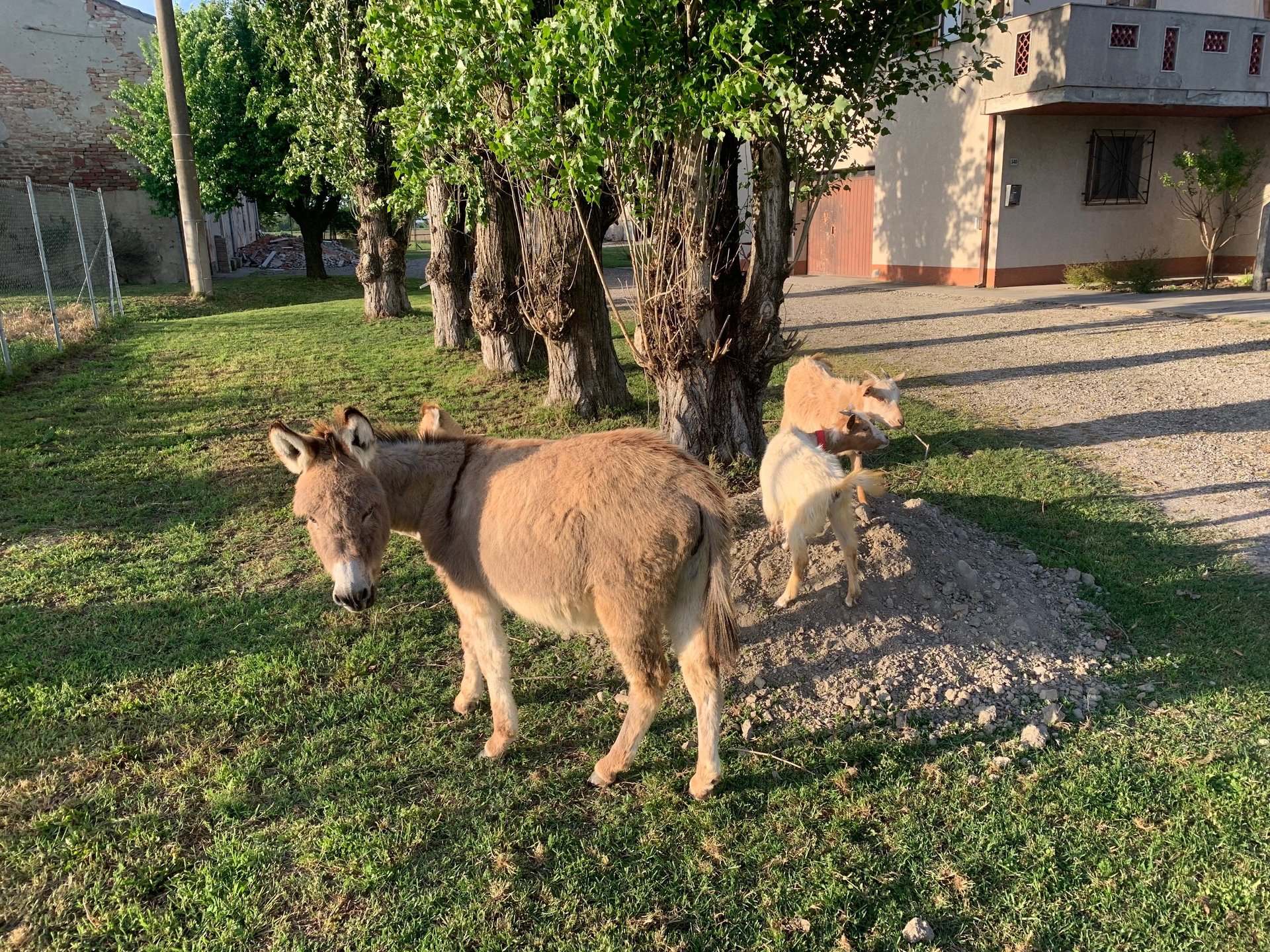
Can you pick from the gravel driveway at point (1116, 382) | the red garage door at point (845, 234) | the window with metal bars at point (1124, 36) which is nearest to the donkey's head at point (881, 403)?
the gravel driveway at point (1116, 382)

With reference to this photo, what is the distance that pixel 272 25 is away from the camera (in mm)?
14000

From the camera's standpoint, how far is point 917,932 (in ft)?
8.70

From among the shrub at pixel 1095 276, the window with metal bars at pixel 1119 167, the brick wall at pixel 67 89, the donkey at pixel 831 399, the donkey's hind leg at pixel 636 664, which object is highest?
the brick wall at pixel 67 89

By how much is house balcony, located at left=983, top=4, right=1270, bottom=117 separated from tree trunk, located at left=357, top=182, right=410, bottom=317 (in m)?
13.8

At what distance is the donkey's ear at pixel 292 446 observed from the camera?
3.21 metres

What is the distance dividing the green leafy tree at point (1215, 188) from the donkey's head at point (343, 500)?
19.6m

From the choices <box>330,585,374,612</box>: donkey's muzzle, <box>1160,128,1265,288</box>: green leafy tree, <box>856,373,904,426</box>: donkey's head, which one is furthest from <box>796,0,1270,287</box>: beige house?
<box>330,585,374,612</box>: donkey's muzzle

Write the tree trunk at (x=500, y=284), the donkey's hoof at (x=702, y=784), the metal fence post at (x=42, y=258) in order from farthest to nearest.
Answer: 1. the metal fence post at (x=42, y=258)
2. the tree trunk at (x=500, y=284)
3. the donkey's hoof at (x=702, y=784)

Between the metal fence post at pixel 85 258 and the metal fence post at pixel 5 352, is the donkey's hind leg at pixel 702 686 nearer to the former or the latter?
the metal fence post at pixel 5 352

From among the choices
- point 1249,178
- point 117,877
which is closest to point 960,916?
point 117,877

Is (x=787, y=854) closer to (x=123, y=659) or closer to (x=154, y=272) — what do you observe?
(x=123, y=659)

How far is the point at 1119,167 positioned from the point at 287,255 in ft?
121

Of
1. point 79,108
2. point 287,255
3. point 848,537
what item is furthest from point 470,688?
point 287,255

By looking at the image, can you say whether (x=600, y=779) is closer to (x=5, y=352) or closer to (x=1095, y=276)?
(x=5, y=352)
